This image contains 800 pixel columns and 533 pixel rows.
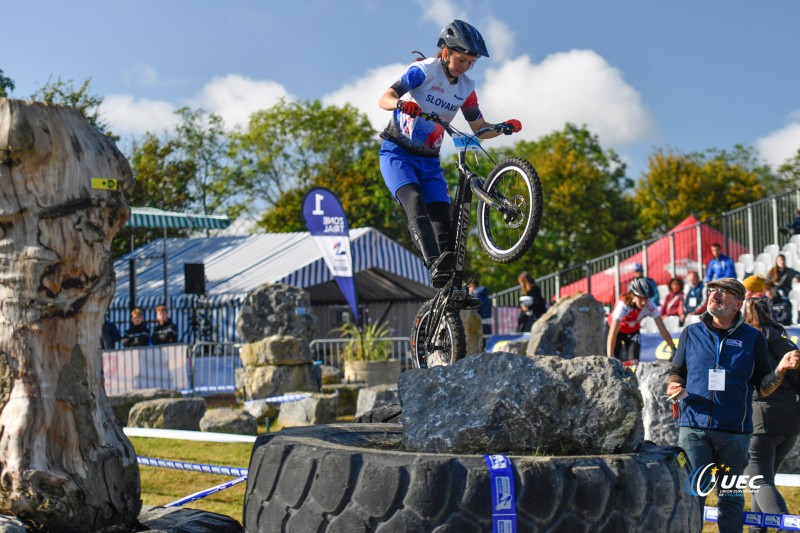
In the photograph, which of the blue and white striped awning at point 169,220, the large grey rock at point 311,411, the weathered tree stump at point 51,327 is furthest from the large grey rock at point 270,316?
the weathered tree stump at point 51,327

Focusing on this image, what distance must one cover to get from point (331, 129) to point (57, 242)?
45.6 metres

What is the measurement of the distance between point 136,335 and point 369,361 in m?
3.99

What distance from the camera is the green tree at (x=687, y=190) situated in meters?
45.0

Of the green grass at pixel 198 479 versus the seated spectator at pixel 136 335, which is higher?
the seated spectator at pixel 136 335

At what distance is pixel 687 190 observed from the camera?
148 ft

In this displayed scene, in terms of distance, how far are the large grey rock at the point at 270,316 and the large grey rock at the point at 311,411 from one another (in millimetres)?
4567

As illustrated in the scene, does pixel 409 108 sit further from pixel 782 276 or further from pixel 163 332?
pixel 163 332

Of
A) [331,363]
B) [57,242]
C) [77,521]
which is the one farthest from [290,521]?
[331,363]

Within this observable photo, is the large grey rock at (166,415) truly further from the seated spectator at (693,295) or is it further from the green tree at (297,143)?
the green tree at (297,143)

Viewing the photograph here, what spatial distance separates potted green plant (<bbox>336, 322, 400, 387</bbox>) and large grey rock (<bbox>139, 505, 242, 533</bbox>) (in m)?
11.5

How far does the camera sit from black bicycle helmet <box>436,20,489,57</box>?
539 cm

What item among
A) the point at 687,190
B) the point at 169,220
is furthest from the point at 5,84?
the point at 687,190

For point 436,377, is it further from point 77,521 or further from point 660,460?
point 77,521

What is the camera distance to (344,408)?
1351 centimetres
